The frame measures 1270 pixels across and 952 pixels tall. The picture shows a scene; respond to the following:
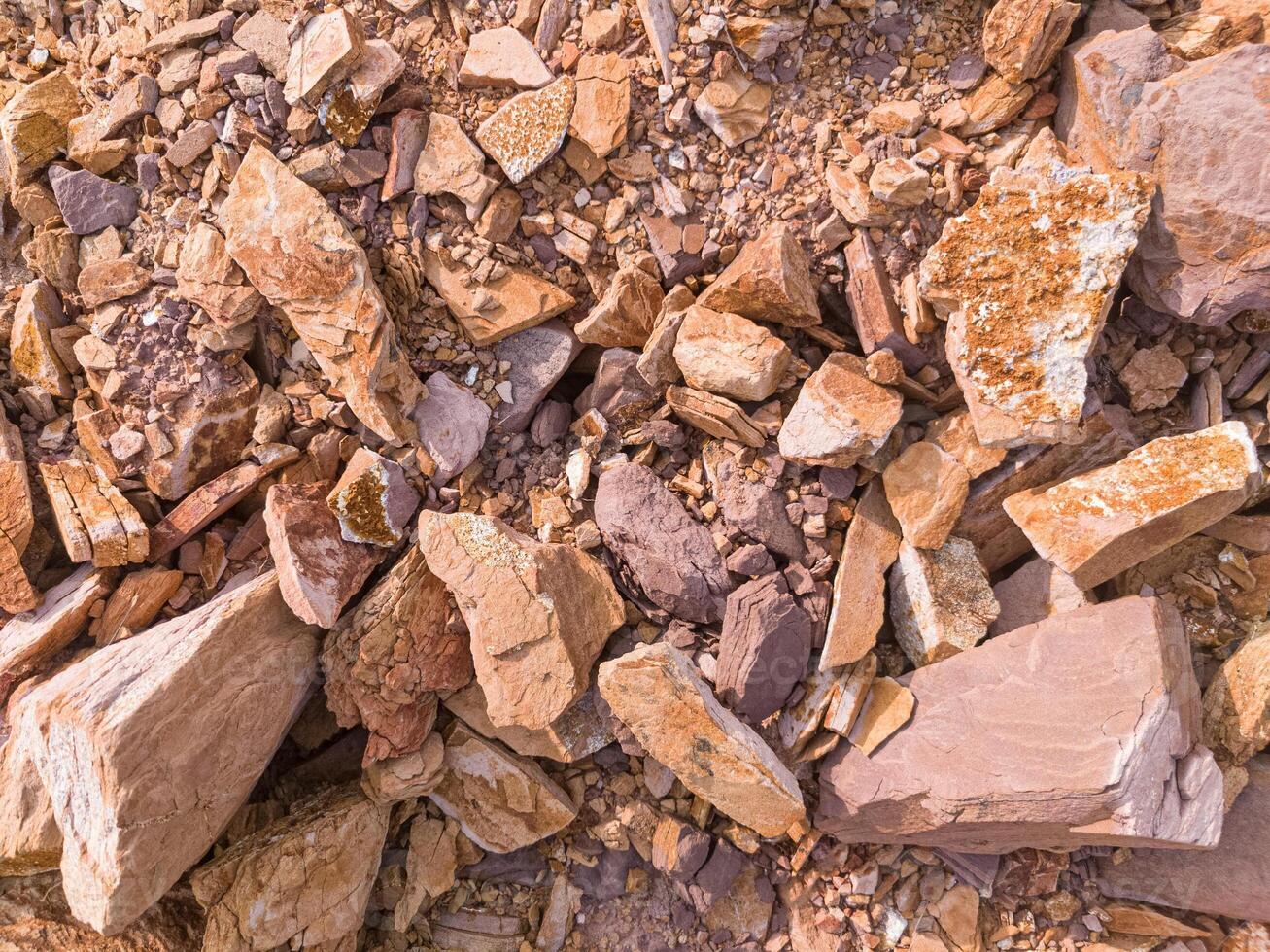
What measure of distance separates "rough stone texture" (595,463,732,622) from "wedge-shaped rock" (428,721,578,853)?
966mm

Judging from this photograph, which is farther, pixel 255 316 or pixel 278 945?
pixel 255 316

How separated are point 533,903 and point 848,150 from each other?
11.8 ft

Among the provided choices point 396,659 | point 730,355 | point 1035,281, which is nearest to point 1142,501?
point 1035,281

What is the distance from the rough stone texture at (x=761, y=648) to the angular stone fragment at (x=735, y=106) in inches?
72.8

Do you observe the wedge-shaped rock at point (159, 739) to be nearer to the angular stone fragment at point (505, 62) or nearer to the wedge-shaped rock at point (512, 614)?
the wedge-shaped rock at point (512, 614)

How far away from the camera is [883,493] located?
10.1ft

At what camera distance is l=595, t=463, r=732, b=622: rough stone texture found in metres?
2.98

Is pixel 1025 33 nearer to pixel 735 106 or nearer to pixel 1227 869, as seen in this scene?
pixel 735 106

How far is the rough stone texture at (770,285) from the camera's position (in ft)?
9.24

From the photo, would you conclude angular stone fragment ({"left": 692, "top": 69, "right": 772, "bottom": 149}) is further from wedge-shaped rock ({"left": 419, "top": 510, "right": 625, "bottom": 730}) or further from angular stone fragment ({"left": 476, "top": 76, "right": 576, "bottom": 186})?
wedge-shaped rock ({"left": 419, "top": 510, "right": 625, "bottom": 730})

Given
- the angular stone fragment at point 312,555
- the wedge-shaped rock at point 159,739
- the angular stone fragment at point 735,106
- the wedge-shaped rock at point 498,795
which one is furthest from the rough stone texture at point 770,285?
the wedge-shaped rock at point 159,739

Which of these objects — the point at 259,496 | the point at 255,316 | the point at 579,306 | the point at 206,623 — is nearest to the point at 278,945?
the point at 206,623

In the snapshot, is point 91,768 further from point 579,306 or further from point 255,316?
point 579,306

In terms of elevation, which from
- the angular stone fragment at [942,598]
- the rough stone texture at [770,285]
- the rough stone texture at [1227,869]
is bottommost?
the rough stone texture at [1227,869]
